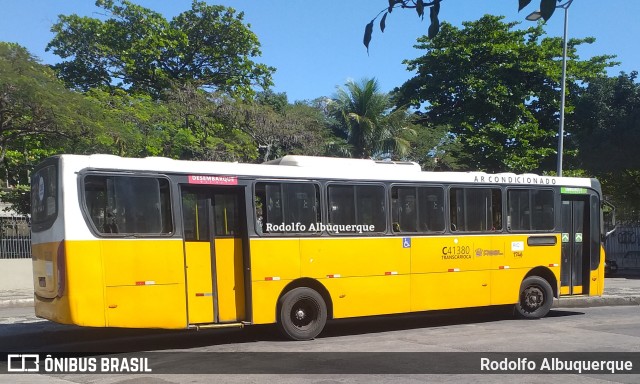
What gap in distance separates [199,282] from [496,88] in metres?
25.3

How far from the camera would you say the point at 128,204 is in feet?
32.3

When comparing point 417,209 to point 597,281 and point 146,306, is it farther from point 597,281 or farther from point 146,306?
point 146,306

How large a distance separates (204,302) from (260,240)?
1.36 m

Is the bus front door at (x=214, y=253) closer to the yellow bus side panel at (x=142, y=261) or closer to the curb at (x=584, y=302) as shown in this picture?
the yellow bus side panel at (x=142, y=261)

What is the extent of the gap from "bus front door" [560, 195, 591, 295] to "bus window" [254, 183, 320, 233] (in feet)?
21.3

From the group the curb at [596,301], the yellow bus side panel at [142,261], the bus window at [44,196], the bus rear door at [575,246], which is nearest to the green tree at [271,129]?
the curb at [596,301]

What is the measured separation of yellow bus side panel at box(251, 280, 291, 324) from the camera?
10.8 metres

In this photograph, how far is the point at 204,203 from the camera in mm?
10664

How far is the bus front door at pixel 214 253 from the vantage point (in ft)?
33.8

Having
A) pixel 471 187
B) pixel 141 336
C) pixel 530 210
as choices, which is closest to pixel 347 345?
pixel 141 336

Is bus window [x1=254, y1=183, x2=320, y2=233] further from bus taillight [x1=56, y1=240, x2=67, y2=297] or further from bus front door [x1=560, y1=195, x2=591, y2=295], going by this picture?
bus front door [x1=560, y1=195, x2=591, y2=295]

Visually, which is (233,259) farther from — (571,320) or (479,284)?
(571,320)

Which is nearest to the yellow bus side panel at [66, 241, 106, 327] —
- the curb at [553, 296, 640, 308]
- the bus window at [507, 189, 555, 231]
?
the bus window at [507, 189, 555, 231]

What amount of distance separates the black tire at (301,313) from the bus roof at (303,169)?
2023 millimetres
